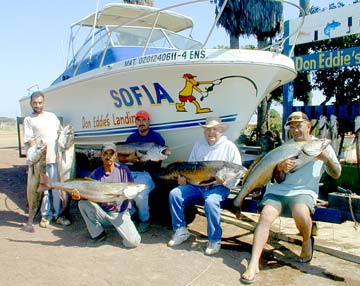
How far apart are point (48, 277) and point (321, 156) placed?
108 inches

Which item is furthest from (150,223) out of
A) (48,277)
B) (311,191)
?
(311,191)

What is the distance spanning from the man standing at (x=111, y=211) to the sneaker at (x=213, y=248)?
813 mm

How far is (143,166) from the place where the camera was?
5426 millimetres

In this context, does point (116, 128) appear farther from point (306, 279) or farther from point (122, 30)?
point (306, 279)

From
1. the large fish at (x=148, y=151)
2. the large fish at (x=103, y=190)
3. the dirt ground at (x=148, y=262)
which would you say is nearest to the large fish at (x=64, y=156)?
the dirt ground at (x=148, y=262)

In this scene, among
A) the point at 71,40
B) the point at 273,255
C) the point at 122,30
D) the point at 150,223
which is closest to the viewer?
the point at 273,255

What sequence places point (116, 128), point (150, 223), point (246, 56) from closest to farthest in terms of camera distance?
point (246, 56)
point (150, 223)
point (116, 128)

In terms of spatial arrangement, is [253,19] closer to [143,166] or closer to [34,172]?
[143,166]

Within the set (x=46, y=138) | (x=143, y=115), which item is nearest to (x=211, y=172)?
(x=143, y=115)

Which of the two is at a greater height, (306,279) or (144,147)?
→ (144,147)

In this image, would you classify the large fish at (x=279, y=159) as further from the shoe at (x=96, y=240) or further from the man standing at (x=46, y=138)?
the man standing at (x=46, y=138)

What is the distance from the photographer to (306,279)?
3.73m

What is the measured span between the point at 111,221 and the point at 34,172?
132 centimetres

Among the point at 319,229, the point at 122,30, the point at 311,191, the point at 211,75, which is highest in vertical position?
the point at 122,30
